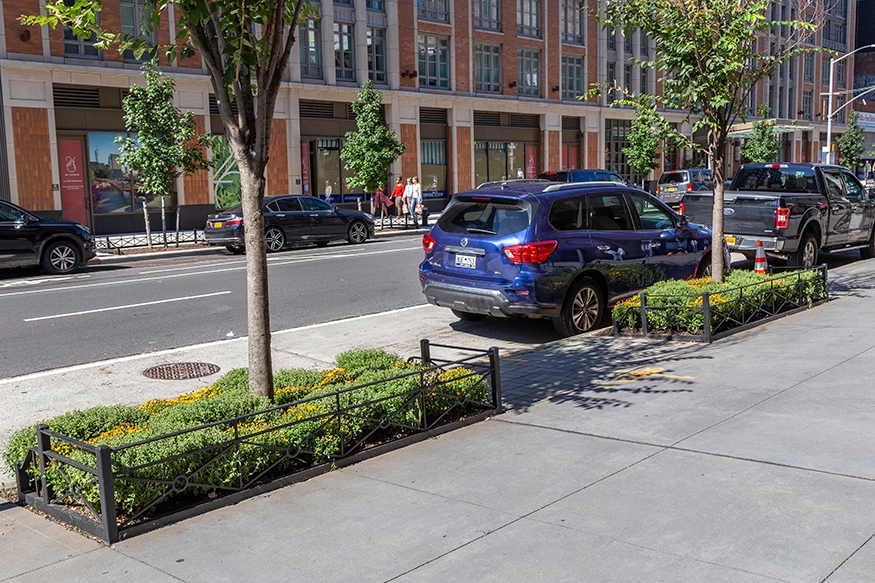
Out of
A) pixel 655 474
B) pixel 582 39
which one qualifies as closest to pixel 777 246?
pixel 655 474

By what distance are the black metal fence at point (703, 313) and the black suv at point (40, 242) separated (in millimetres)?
13866

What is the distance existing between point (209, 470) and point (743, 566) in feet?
9.93

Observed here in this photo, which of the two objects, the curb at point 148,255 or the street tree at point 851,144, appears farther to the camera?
the street tree at point 851,144

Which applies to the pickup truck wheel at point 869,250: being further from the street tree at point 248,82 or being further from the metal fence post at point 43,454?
the metal fence post at point 43,454

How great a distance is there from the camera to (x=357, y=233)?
26156 mm

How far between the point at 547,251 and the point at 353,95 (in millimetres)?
29107

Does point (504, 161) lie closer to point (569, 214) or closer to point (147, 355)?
point (569, 214)

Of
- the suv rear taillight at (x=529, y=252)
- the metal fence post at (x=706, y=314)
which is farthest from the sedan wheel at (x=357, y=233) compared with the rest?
the metal fence post at (x=706, y=314)

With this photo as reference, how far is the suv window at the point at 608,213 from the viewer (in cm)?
1074

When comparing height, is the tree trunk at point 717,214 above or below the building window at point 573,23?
below

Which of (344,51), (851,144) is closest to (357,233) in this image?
(344,51)

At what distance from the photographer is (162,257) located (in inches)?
931

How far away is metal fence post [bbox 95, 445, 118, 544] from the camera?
183 inches

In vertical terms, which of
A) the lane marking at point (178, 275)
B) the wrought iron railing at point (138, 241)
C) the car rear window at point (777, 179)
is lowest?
the lane marking at point (178, 275)
